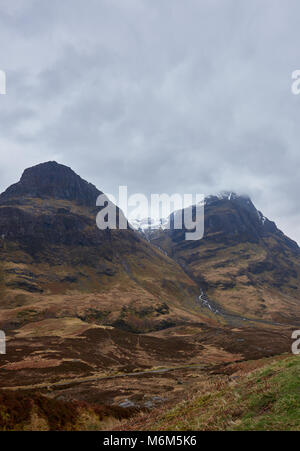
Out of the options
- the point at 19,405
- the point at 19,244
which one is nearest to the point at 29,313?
the point at 19,244

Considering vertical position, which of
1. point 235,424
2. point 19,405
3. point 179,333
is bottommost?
point 179,333

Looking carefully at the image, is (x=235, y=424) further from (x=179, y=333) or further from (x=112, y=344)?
(x=179, y=333)

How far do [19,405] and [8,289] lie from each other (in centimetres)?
15532

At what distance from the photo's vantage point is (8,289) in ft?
495

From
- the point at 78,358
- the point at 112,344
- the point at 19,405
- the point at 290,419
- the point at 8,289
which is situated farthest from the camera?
the point at 8,289

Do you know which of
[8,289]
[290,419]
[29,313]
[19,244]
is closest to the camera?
[290,419]

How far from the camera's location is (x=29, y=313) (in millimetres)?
120562

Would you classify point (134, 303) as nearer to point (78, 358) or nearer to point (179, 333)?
point (179, 333)

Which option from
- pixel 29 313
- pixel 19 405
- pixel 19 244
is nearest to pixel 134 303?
pixel 29 313

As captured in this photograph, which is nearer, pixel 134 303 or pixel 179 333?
pixel 179 333
